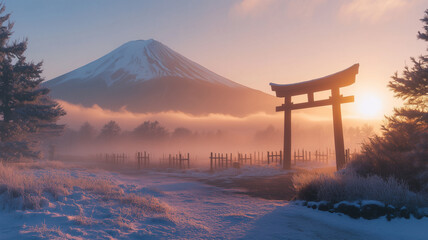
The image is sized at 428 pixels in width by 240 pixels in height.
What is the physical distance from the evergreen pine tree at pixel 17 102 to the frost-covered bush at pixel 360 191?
22.1 metres

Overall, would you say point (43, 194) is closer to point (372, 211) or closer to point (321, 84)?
point (372, 211)

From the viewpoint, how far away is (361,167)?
11.1 m

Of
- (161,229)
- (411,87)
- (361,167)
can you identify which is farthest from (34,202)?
(411,87)

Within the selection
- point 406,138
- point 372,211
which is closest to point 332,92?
point 406,138

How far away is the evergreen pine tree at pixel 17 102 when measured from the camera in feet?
69.8

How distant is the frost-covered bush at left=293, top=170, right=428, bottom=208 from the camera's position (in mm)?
7230

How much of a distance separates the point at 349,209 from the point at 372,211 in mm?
561

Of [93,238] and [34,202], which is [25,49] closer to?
[34,202]

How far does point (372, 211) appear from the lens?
281 inches

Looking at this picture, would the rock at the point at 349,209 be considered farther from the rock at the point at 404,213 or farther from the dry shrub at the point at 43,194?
the dry shrub at the point at 43,194

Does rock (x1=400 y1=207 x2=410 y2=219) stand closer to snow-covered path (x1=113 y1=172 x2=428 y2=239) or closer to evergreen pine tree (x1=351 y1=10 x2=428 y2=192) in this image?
snow-covered path (x1=113 y1=172 x2=428 y2=239)

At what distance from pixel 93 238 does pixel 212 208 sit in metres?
4.04

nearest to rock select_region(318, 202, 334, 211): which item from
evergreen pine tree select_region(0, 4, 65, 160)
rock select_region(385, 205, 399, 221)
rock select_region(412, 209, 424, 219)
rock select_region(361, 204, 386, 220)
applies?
rock select_region(361, 204, 386, 220)

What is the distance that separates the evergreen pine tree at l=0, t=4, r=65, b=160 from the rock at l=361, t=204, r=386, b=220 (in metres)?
23.9
